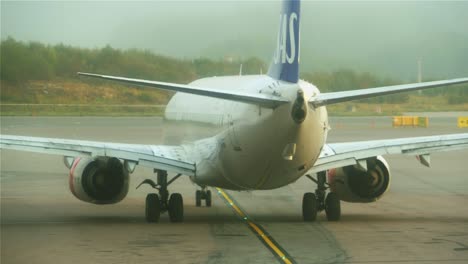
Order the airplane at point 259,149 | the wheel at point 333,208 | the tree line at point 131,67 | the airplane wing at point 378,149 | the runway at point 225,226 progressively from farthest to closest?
the tree line at point 131,67, the wheel at point 333,208, the airplane wing at point 378,149, the airplane at point 259,149, the runway at point 225,226

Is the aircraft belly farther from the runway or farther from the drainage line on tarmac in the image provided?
the runway

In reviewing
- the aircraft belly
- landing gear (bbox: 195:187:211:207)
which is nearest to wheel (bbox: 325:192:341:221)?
the aircraft belly

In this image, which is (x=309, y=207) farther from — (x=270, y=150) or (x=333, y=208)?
(x=270, y=150)

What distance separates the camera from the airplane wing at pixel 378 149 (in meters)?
23.1

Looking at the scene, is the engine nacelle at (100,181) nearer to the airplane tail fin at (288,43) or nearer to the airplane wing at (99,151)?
the airplane wing at (99,151)

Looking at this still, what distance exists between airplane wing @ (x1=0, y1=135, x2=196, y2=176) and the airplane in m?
0.02

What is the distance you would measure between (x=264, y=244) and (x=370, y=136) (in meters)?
35.8

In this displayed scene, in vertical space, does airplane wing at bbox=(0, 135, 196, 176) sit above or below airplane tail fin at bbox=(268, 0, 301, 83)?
below

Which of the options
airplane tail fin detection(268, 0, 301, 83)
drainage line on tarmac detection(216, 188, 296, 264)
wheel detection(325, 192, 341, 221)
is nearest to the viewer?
drainage line on tarmac detection(216, 188, 296, 264)

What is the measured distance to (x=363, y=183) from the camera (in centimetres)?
2445

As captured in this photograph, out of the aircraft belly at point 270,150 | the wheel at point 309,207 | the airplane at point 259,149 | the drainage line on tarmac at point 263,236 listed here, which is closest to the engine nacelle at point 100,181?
the airplane at point 259,149

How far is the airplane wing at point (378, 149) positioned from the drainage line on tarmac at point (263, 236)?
6.73ft

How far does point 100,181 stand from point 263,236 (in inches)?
197

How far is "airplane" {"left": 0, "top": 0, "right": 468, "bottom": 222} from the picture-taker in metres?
19.0
